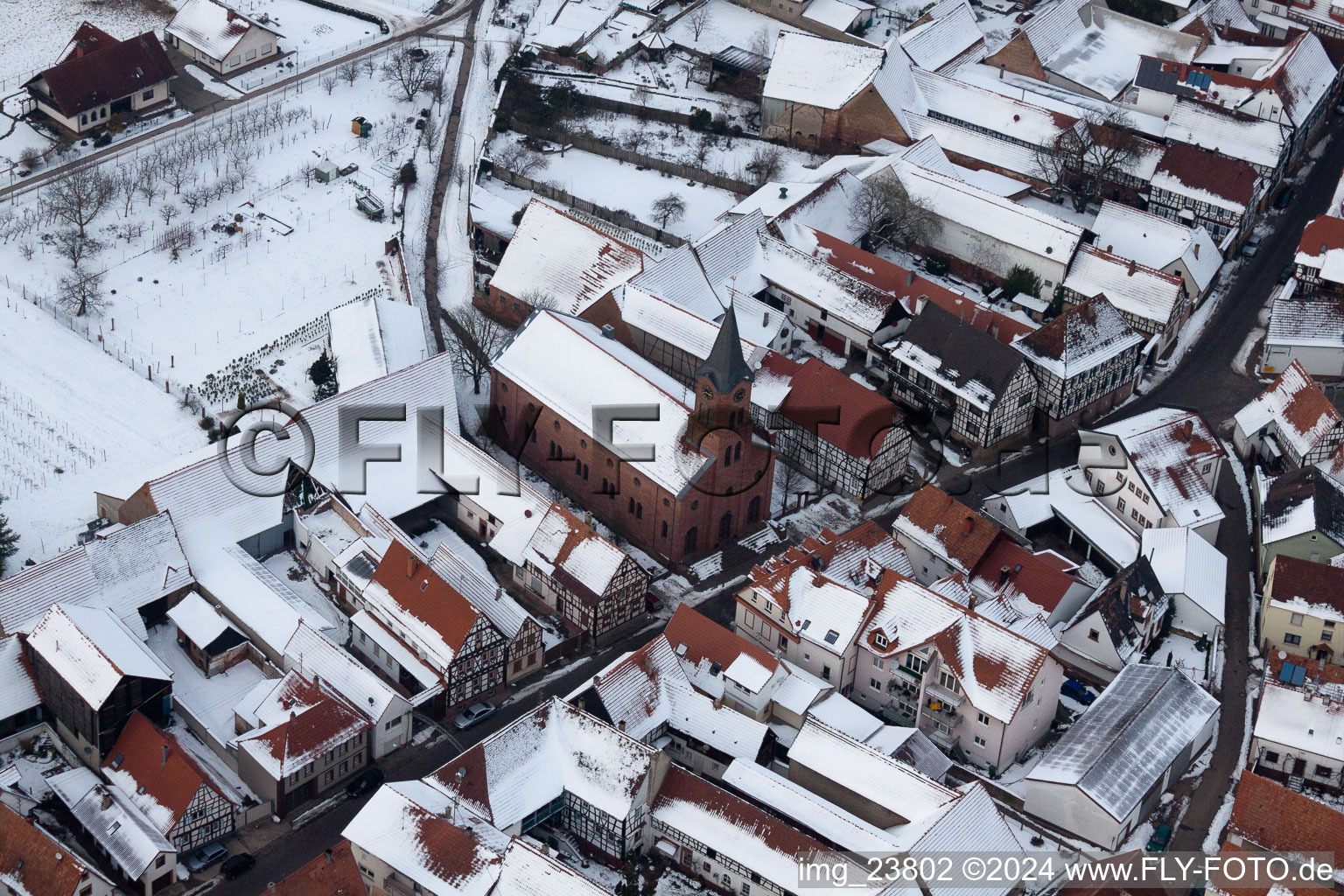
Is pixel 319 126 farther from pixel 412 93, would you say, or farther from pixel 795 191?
pixel 795 191

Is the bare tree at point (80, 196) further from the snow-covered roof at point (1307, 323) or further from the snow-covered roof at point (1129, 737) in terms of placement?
the snow-covered roof at point (1307, 323)

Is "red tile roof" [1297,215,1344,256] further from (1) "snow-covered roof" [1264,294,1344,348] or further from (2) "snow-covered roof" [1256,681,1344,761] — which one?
(2) "snow-covered roof" [1256,681,1344,761]

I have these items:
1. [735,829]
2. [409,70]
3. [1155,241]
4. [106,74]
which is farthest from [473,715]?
[106,74]

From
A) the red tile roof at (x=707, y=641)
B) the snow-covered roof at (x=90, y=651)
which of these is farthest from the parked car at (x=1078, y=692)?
the snow-covered roof at (x=90, y=651)

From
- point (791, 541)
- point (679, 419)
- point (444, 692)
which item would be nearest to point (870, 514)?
point (791, 541)

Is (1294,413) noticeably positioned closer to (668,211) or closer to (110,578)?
(668,211)
